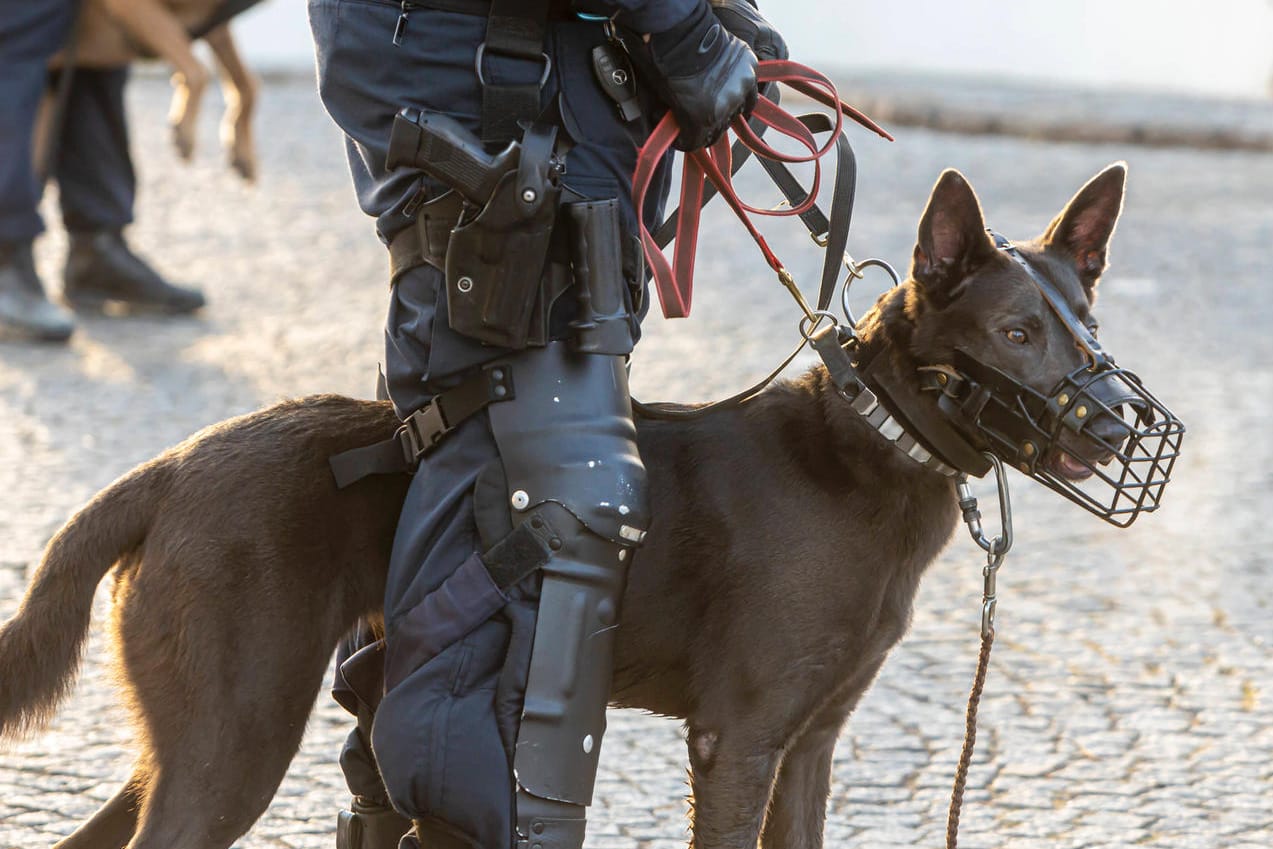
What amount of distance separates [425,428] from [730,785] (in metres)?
0.72

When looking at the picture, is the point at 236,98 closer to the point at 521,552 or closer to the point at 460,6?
the point at 460,6

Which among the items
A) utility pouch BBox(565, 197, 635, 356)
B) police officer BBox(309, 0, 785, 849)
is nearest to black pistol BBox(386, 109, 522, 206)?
police officer BBox(309, 0, 785, 849)

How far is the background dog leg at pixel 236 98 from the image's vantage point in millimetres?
7984

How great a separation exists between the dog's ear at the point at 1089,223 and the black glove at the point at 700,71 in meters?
0.65

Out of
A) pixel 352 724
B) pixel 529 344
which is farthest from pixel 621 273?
pixel 352 724

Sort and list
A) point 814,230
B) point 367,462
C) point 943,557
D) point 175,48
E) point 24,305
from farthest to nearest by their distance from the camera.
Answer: point 175,48 < point 24,305 < point 943,557 < point 814,230 < point 367,462

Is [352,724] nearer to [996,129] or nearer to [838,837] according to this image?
[838,837]

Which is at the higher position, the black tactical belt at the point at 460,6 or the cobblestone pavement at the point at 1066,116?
the cobblestone pavement at the point at 1066,116

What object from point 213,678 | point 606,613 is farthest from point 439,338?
point 213,678

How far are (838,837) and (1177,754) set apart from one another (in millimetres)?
887

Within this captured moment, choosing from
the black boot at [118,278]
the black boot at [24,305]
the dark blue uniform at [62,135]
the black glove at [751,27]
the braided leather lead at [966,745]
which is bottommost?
the braided leather lead at [966,745]

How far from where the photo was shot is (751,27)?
282 cm

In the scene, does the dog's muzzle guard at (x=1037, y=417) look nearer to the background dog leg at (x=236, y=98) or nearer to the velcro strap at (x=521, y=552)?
the velcro strap at (x=521, y=552)

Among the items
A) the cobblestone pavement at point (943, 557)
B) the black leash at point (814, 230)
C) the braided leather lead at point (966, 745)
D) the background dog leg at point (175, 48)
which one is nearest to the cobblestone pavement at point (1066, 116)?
the cobblestone pavement at point (943, 557)
